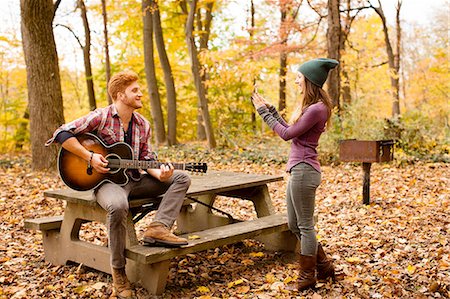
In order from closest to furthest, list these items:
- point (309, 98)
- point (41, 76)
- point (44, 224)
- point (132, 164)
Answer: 1. point (309, 98)
2. point (132, 164)
3. point (44, 224)
4. point (41, 76)

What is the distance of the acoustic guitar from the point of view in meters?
4.23

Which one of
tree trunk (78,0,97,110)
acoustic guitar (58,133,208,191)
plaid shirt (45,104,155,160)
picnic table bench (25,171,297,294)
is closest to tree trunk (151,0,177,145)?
tree trunk (78,0,97,110)

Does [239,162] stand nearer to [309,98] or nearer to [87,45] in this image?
[309,98]

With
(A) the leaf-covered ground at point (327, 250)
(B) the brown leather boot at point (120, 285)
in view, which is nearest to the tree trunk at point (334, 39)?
(A) the leaf-covered ground at point (327, 250)

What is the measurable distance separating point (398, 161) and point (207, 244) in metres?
7.06

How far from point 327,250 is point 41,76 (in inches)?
267

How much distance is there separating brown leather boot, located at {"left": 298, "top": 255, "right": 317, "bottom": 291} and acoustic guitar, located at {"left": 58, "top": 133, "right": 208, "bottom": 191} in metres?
1.12

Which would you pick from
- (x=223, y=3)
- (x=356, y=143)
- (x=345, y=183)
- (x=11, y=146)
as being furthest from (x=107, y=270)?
(x=223, y=3)

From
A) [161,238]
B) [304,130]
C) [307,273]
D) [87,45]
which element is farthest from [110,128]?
[87,45]

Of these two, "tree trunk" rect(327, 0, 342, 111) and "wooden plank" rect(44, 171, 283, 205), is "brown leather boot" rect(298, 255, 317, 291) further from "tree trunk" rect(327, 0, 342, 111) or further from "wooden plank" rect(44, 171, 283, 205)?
"tree trunk" rect(327, 0, 342, 111)

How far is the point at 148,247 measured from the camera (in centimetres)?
411

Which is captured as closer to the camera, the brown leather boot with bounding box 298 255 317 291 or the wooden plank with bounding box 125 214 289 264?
the wooden plank with bounding box 125 214 289 264

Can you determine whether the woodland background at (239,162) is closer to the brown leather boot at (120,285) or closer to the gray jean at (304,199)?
the brown leather boot at (120,285)

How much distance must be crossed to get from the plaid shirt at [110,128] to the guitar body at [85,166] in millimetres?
84
